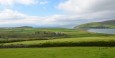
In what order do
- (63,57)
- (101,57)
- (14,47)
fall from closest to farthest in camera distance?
1. (101,57)
2. (63,57)
3. (14,47)

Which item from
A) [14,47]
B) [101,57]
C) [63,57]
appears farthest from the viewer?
[14,47]

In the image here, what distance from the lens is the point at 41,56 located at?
3447 cm

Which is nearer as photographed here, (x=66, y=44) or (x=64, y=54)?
(x=64, y=54)

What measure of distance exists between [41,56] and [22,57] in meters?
3.05

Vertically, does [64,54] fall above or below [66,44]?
below

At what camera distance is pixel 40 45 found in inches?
1993

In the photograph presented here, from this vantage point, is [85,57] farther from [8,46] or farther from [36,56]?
[8,46]

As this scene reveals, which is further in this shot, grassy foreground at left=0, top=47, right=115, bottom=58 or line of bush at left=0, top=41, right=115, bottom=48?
line of bush at left=0, top=41, right=115, bottom=48

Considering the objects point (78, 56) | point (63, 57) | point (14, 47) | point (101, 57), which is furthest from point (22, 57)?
point (14, 47)

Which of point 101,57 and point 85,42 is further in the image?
point 85,42

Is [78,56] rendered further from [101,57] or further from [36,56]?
[36,56]

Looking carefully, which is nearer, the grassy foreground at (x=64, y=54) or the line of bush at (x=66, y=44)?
the grassy foreground at (x=64, y=54)

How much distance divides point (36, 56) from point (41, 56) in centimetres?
81

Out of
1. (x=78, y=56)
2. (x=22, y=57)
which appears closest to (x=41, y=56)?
(x=22, y=57)
